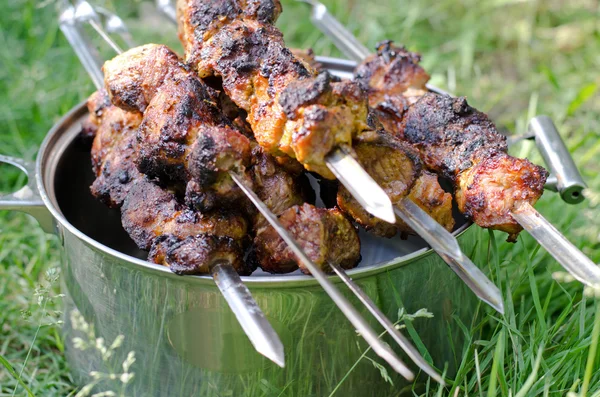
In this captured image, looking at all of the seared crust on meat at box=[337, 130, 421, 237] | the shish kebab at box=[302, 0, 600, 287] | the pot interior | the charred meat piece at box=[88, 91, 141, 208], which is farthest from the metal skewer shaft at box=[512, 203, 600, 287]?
the charred meat piece at box=[88, 91, 141, 208]

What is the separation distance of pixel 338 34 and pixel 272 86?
3.74 ft

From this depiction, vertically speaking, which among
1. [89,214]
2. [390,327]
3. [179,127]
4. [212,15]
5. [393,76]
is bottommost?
[89,214]

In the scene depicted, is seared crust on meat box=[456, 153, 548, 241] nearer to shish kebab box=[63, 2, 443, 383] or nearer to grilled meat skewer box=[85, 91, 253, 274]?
shish kebab box=[63, 2, 443, 383]

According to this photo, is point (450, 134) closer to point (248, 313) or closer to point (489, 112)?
point (248, 313)

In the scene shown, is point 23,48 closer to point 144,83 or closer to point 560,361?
point 144,83

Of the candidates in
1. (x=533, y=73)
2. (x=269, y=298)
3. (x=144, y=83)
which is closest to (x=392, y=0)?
(x=533, y=73)

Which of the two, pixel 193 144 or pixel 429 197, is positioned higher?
pixel 193 144

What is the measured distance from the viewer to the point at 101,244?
1.64 m

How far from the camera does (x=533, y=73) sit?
431 cm

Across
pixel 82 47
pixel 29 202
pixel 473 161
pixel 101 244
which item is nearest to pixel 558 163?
pixel 473 161

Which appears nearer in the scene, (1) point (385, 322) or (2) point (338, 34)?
(1) point (385, 322)

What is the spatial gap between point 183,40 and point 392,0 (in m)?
2.93

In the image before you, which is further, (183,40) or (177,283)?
(183,40)

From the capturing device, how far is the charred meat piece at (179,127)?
5.02 ft
